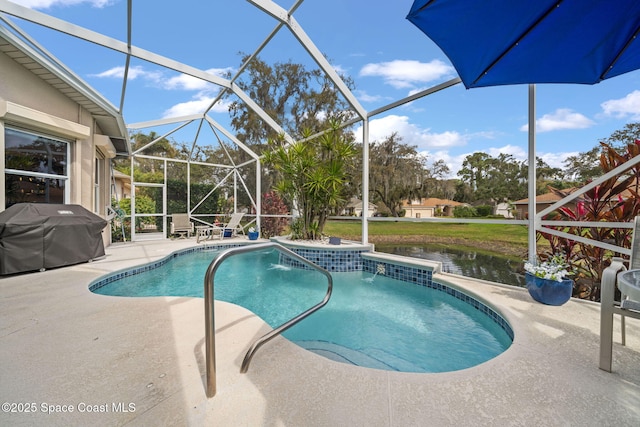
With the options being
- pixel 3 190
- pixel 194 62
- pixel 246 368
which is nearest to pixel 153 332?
pixel 246 368

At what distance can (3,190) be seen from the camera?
454 centimetres

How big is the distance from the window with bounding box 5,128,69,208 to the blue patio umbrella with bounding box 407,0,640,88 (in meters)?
6.83

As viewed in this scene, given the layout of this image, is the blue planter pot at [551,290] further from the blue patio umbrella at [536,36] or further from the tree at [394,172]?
the tree at [394,172]

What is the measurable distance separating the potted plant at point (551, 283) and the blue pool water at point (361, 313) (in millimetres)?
678

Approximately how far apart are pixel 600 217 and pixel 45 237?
8.34m

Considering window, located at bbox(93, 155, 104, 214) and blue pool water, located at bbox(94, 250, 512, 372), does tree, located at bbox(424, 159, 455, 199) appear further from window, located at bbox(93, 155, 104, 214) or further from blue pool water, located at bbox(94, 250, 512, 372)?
window, located at bbox(93, 155, 104, 214)

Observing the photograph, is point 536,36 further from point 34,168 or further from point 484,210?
point 34,168

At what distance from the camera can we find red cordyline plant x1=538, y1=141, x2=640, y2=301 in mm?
3174

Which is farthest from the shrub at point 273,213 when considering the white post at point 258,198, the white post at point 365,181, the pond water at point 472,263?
the pond water at point 472,263

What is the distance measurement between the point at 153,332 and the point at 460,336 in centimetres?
317

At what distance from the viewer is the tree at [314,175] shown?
682 centimetres

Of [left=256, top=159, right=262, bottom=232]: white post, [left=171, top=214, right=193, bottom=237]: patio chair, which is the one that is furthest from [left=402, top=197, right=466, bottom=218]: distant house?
[left=171, top=214, right=193, bottom=237]: patio chair

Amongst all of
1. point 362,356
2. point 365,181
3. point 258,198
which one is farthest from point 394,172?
point 258,198

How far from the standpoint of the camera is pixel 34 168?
5.21m
